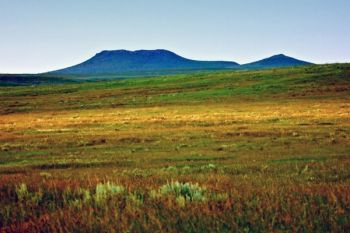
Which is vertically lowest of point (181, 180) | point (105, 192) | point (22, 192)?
point (181, 180)

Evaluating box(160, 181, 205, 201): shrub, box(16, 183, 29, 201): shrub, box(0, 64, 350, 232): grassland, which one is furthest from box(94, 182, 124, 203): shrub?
box(16, 183, 29, 201): shrub

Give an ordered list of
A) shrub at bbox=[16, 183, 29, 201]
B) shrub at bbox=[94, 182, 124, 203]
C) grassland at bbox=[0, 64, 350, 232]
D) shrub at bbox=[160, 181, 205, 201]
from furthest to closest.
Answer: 1. shrub at bbox=[16, 183, 29, 201]
2. shrub at bbox=[160, 181, 205, 201]
3. shrub at bbox=[94, 182, 124, 203]
4. grassland at bbox=[0, 64, 350, 232]

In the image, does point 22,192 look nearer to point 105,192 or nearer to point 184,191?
point 105,192

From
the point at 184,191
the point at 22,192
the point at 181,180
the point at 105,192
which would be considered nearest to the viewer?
the point at 105,192

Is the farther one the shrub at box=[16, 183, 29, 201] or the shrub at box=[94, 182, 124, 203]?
the shrub at box=[16, 183, 29, 201]

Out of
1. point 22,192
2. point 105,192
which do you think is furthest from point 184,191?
point 22,192

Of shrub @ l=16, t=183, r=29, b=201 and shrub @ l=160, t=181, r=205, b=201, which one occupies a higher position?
shrub @ l=160, t=181, r=205, b=201

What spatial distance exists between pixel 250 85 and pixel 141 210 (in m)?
104

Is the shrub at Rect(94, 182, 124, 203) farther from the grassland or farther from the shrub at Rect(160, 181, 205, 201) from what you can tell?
the shrub at Rect(160, 181, 205, 201)

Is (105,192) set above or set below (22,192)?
above

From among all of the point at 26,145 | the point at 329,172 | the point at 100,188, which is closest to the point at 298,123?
the point at 26,145

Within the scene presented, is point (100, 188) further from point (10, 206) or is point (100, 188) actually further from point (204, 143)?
point (204, 143)

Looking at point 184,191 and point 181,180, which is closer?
point 184,191

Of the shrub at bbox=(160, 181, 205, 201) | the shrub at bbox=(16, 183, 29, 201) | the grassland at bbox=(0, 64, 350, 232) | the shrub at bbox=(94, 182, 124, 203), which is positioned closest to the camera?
the grassland at bbox=(0, 64, 350, 232)
